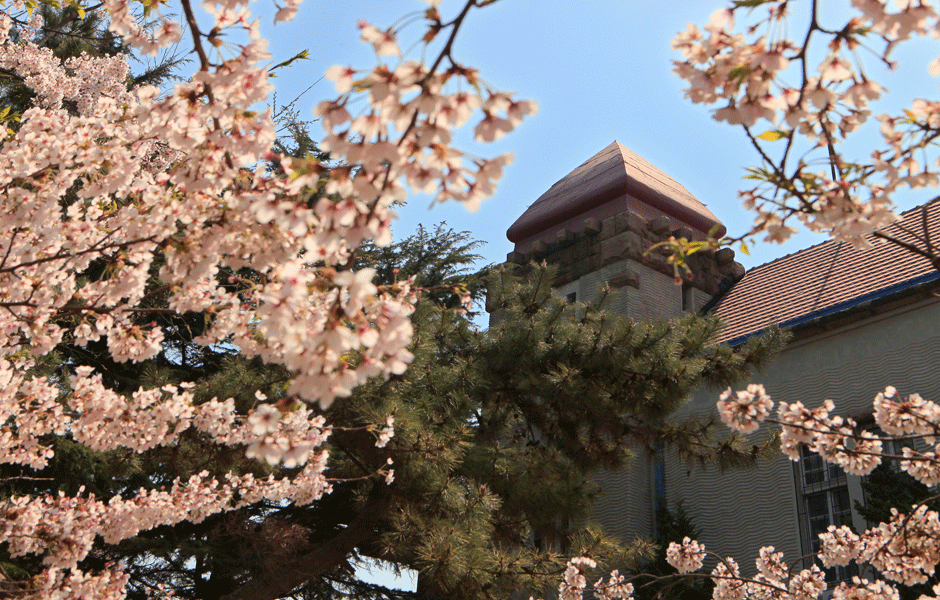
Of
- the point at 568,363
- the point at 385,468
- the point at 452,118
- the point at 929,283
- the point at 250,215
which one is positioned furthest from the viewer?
the point at 929,283

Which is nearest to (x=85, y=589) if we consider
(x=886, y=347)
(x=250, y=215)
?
(x=250, y=215)

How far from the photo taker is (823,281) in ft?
39.9

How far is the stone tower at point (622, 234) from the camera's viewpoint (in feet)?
45.4

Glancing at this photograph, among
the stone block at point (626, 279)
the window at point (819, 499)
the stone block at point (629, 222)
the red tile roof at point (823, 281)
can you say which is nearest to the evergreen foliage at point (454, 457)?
the window at point (819, 499)

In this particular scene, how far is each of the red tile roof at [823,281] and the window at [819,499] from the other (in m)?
1.93

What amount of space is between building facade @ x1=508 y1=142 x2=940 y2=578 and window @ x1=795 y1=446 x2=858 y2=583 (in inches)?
0.7

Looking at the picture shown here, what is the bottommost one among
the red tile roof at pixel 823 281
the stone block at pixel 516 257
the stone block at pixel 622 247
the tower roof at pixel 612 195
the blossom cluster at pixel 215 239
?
the blossom cluster at pixel 215 239

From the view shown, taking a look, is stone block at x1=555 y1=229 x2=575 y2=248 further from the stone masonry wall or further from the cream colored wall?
the cream colored wall

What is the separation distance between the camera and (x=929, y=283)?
9.53 metres

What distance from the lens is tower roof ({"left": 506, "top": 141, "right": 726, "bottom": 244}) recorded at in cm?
1512

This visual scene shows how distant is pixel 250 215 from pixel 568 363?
A: 5.99m

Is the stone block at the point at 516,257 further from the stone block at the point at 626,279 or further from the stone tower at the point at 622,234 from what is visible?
the stone block at the point at 626,279

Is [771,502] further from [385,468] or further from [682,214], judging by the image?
[682,214]

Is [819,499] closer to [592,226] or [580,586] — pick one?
[580,586]
